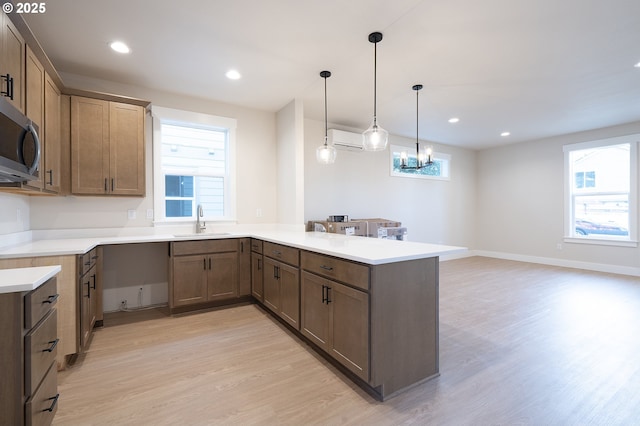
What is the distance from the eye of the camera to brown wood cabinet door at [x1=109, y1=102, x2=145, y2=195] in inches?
127

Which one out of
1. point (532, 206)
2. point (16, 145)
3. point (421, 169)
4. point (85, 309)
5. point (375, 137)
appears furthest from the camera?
point (532, 206)

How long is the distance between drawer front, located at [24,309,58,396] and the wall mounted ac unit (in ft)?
14.2

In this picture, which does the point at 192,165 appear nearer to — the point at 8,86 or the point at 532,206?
the point at 8,86

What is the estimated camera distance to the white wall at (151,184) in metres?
3.21

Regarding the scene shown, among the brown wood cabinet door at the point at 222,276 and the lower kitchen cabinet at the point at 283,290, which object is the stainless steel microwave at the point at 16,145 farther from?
the brown wood cabinet door at the point at 222,276

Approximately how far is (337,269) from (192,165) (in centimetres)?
291

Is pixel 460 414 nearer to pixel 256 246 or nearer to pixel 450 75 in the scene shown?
pixel 256 246

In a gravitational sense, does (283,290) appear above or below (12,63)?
below

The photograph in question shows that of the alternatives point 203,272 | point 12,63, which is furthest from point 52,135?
point 203,272

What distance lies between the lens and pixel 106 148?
10.4 ft

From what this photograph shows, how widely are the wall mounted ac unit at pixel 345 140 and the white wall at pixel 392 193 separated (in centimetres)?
14

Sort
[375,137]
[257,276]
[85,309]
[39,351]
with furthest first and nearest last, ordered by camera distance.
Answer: [257,276] < [375,137] < [85,309] < [39,351]

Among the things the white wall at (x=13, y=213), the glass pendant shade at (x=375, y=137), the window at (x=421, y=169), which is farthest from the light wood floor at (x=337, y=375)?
the window at (x=421, y=169)

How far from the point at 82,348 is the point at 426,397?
2.76 metres
